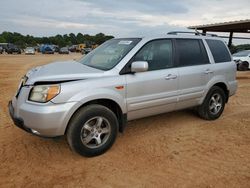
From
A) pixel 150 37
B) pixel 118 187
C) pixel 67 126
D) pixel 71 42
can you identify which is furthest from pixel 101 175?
pixel 71 42

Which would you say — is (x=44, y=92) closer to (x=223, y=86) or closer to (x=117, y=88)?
(x=117, y=88)

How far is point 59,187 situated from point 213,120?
3.77 meters

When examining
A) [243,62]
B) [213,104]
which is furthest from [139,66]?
[243,62]

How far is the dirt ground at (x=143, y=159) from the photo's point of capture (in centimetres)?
338

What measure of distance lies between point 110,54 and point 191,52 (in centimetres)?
163

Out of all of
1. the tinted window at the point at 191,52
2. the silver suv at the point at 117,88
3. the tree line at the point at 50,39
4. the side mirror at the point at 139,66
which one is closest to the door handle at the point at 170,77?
the silver suv at the point at 117,88

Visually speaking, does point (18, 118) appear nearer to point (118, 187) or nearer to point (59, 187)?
point (59, 187)

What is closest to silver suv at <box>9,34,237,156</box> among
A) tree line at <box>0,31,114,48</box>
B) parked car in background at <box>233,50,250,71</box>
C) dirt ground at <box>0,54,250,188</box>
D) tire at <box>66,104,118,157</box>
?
tire at <box>66,104,118,157</box>

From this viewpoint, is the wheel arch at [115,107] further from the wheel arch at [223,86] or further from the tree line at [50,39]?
the tree line at [50,39]

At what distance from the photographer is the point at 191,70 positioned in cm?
509

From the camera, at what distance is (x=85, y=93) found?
12.3 ft

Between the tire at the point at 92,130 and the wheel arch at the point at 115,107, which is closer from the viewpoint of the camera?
the tire at the point at 92,130

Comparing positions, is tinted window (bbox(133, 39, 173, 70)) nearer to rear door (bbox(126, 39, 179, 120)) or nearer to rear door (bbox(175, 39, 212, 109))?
rear door (bbox(126, 39, 179, 120))

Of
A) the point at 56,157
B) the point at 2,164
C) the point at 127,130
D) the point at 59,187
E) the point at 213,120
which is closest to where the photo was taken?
the point at 59,187
